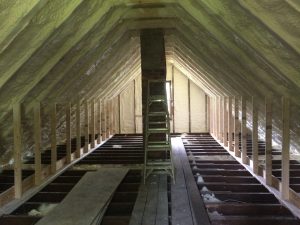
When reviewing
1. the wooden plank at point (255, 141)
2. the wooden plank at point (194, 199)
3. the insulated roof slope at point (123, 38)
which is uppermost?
the insulated roof slope at point (123, 38)

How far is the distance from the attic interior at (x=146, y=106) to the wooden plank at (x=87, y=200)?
13 millimetres

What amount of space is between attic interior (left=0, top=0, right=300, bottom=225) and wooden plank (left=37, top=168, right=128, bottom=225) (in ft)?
0.04

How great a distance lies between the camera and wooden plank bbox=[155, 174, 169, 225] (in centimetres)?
359

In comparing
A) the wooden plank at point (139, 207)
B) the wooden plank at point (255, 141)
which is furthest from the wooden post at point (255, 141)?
the wooden plank at point (139, 207)

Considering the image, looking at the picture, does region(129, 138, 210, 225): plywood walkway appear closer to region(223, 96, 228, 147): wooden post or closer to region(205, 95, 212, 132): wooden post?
region(223, 96, 228, 147): wooden post

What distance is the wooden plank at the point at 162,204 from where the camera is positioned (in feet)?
11.8

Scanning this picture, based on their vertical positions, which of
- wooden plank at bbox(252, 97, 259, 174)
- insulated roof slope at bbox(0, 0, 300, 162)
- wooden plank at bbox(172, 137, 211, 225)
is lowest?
wooden plank at bbox(172, 137, 211, 225)

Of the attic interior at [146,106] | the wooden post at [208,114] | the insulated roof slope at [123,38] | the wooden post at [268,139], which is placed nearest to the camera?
the insulated roof slope at [123,38]

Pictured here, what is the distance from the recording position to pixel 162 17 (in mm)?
5406

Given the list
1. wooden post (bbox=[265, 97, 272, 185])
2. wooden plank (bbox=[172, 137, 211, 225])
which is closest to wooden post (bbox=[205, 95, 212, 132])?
wooden plank (bbox=[172, 137, 211, 225])

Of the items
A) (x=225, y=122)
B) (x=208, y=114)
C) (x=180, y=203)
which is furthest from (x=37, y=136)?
(x=208, y=114)

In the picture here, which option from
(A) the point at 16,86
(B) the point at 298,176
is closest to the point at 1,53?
(A) the point at 16,86

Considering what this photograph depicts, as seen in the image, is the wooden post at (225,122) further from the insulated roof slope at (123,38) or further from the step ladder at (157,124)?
the step ladder at (157,124)

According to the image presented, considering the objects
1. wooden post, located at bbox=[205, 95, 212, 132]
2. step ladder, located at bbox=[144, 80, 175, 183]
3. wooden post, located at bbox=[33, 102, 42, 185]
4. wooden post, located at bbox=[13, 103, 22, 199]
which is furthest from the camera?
wooden post, located at bbox=[205, 95, 212, 132]
